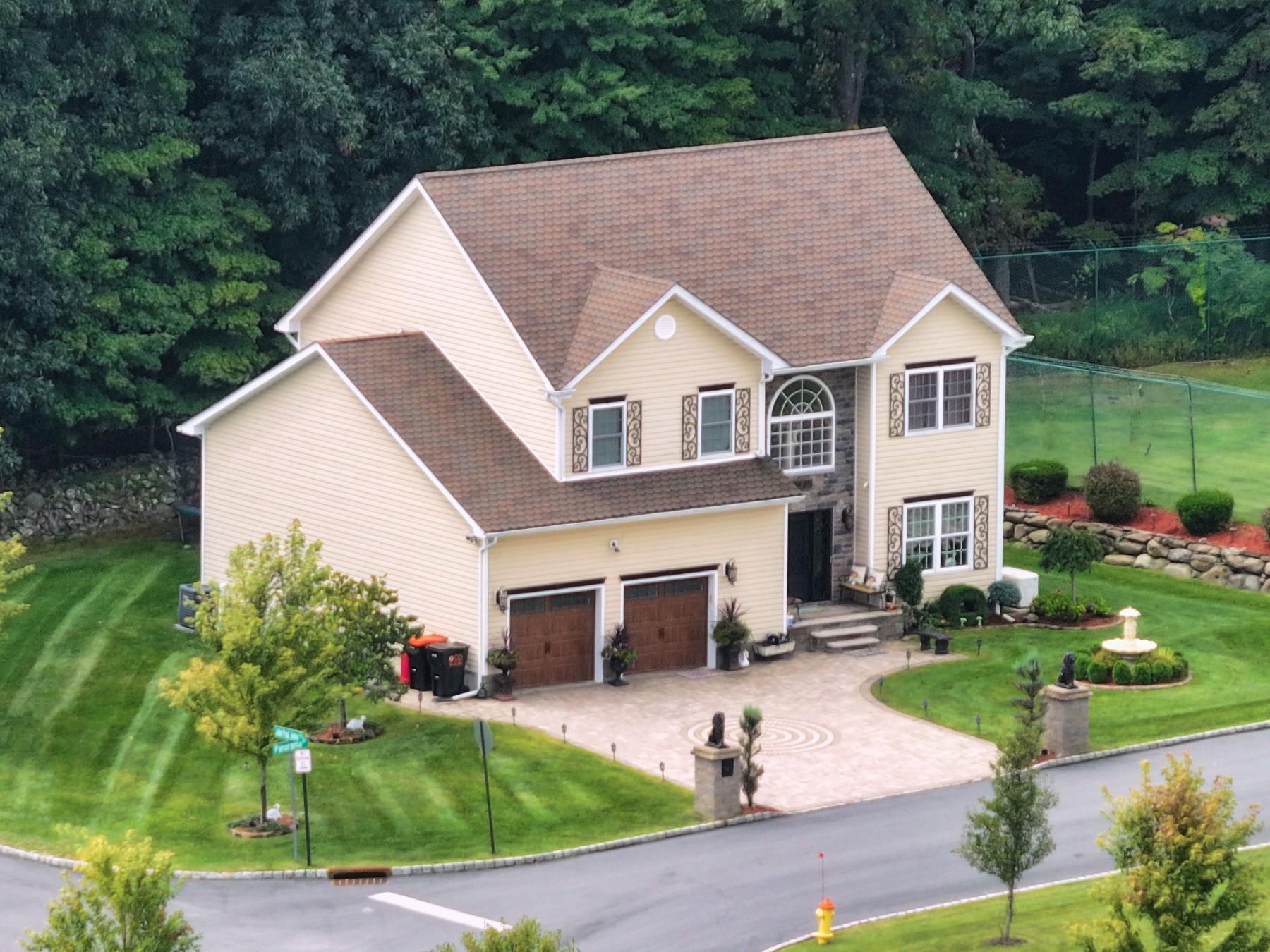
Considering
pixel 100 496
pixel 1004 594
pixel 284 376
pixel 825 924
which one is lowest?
pixel 825 924

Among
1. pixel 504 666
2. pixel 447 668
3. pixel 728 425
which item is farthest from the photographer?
pixel 728 425

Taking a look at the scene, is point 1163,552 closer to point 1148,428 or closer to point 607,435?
point 1148,428

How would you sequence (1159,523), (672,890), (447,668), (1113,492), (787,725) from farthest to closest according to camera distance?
(1159,523)
(1113,492)
(447,668)
(787,725)
(672,890)

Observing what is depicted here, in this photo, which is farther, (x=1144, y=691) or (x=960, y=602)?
(x=960, y=602)

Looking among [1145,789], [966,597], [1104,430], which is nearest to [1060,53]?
[1104,430]

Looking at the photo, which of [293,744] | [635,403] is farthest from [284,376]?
[293,744]

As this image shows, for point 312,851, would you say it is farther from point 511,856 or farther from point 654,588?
point 654,588

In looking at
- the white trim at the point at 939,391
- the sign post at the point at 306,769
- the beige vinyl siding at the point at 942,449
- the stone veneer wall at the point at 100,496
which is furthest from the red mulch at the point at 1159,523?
the sign post at the point at 306,769

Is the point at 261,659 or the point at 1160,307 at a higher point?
the point at 1160,307
